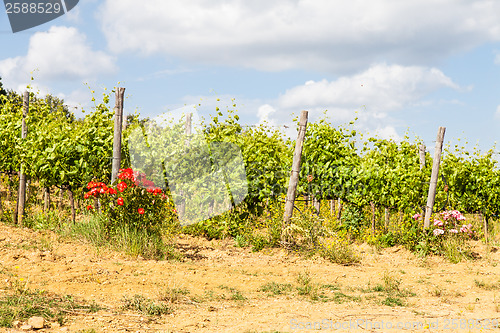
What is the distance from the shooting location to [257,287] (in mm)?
5770

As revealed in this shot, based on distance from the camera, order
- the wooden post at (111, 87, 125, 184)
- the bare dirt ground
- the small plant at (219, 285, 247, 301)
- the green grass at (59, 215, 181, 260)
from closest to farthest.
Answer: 1. the bare dirt ground
2. the small plant at (219, 285, 247, 301)
3. the green grass at (59, 215, 181, 260)
4. the wooden post at (111, 87, 125, 184)

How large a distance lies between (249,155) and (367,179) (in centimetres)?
263

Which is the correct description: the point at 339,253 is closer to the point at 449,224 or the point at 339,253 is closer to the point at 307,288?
the point at 307,288

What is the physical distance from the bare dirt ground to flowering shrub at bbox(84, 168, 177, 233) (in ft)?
1.87

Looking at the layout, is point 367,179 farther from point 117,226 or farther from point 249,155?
point 117,226

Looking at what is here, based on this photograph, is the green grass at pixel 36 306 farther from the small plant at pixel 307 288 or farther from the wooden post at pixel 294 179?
the wooden post at pixel 294 179

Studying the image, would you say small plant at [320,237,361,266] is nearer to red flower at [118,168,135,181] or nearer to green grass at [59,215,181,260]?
green grass at [59,215,181,260]

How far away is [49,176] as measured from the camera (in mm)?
8703

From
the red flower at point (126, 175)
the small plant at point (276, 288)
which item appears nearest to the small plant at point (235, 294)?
the small plant at point (276, 288)

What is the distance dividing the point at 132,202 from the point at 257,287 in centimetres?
259

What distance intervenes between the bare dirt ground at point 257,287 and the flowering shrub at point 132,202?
0.57 metres

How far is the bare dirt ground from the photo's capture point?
4.15 m

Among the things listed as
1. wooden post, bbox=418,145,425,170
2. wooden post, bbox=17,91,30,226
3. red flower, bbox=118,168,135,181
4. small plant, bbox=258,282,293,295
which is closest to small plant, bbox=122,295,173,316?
small plant, bbox=258,282,293,295

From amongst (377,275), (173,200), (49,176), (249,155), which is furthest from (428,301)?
(49,176)
